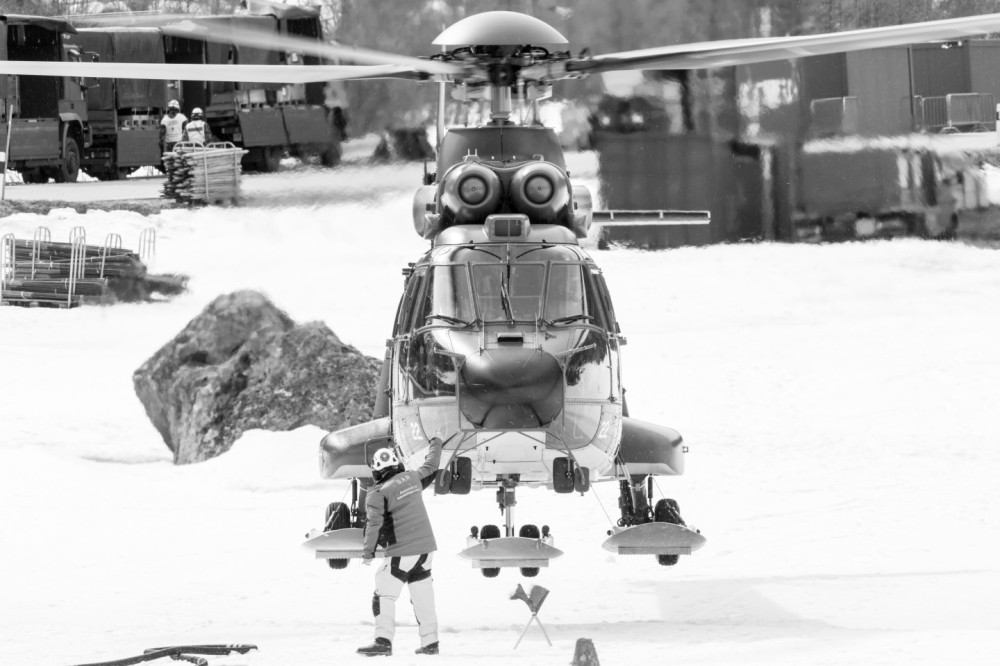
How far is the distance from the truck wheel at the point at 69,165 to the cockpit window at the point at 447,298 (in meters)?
23.9

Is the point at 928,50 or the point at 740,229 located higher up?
the point at 928,50

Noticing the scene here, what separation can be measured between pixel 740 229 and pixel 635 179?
6.97 feet

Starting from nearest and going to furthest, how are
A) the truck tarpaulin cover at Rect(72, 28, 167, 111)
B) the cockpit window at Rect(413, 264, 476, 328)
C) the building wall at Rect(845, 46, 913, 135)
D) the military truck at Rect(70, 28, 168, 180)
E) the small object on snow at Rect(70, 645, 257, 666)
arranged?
1. the small object on snow at Rect(70, 645, 257, 666)
2. the cockpit window at Rect(413, 264, 476, 328)
3. the building wall at Rect(845, 46, 913, 135)
4. the military truck at Rect(70, 28, 168, 180)
5. the truck tarpaulin cover at Rect(72, 28, 167, 111)

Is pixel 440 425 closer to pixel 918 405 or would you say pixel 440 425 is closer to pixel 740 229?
pixel 918 405

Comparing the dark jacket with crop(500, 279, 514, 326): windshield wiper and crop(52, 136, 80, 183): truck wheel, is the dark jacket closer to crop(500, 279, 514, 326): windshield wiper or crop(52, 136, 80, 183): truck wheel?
crop(500, 279, 514, 326): windshield wiper

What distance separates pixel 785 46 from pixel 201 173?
2075 cm

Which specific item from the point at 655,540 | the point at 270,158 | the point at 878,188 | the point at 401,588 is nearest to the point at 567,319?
the point at 655,540

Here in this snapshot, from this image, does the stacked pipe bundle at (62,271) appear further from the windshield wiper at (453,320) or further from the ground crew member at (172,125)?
the windshield wiper at (453,320)

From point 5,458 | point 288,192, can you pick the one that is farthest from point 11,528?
point 288,192

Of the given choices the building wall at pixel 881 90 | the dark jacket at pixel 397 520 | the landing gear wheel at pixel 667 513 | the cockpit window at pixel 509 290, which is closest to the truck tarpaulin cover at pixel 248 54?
the building wall at pixel 881 90

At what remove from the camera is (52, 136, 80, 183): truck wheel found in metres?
32.8

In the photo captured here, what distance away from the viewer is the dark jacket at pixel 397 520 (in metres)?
9.30

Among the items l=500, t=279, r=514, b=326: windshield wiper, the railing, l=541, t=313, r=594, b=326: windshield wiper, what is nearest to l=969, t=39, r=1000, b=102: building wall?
the railing

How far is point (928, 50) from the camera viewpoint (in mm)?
31719
